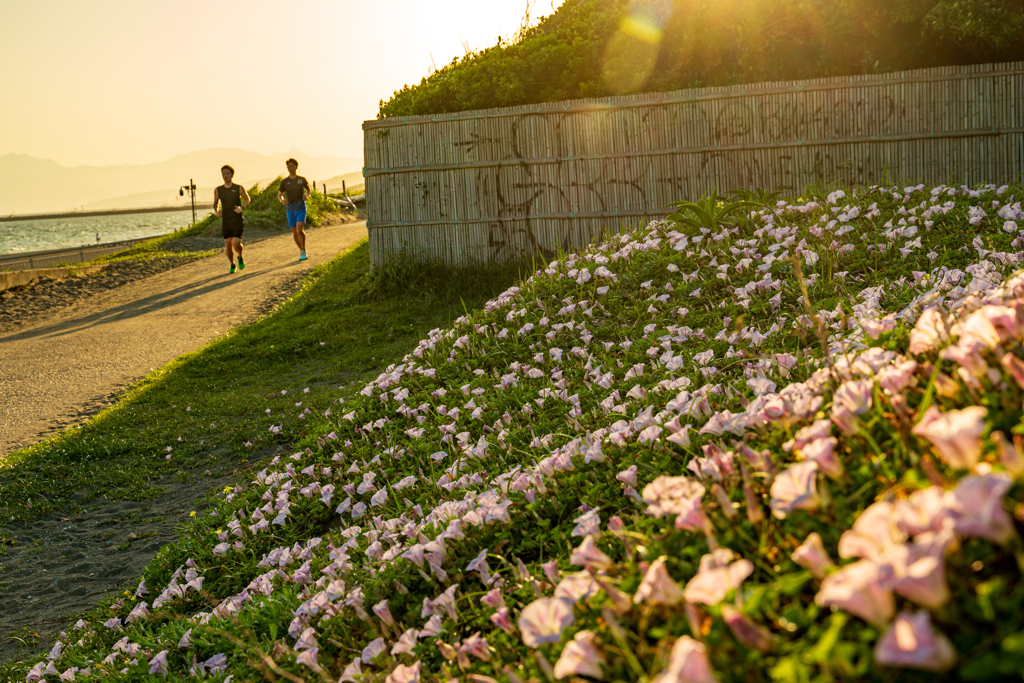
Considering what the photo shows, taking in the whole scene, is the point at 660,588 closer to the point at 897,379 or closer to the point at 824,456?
the point at 824,456

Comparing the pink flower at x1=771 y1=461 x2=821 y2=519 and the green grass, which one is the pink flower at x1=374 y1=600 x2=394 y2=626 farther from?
the green grass

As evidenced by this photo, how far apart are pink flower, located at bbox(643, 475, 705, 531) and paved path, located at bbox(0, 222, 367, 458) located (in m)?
7.37

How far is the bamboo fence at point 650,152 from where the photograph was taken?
29.1 ft

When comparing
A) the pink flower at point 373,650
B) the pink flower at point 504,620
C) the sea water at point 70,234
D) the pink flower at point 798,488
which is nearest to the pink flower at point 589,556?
the pink flower at point 504,620

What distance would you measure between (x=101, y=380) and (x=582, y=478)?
869cm

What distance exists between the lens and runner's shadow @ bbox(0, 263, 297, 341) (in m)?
12.2

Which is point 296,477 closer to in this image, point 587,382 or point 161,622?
point 161,622

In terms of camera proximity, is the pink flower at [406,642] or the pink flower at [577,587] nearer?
the pink flower at [577,587]

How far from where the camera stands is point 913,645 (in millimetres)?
859

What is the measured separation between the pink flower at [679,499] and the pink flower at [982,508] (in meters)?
0.51

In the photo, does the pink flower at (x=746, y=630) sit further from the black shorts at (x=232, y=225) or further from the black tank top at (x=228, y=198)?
the black shorts at (x=232, y=225)

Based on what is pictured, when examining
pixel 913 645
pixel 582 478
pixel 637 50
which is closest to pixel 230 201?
pixel 637 50

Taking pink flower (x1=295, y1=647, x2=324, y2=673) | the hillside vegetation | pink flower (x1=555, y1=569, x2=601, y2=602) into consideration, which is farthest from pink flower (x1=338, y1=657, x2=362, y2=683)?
the hillside vegetation

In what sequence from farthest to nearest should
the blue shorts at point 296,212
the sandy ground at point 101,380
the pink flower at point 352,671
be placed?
1. the blue shorts at point 296,212
2. the sandy ground at point 101,380
3. the pink flower at point 352,671
